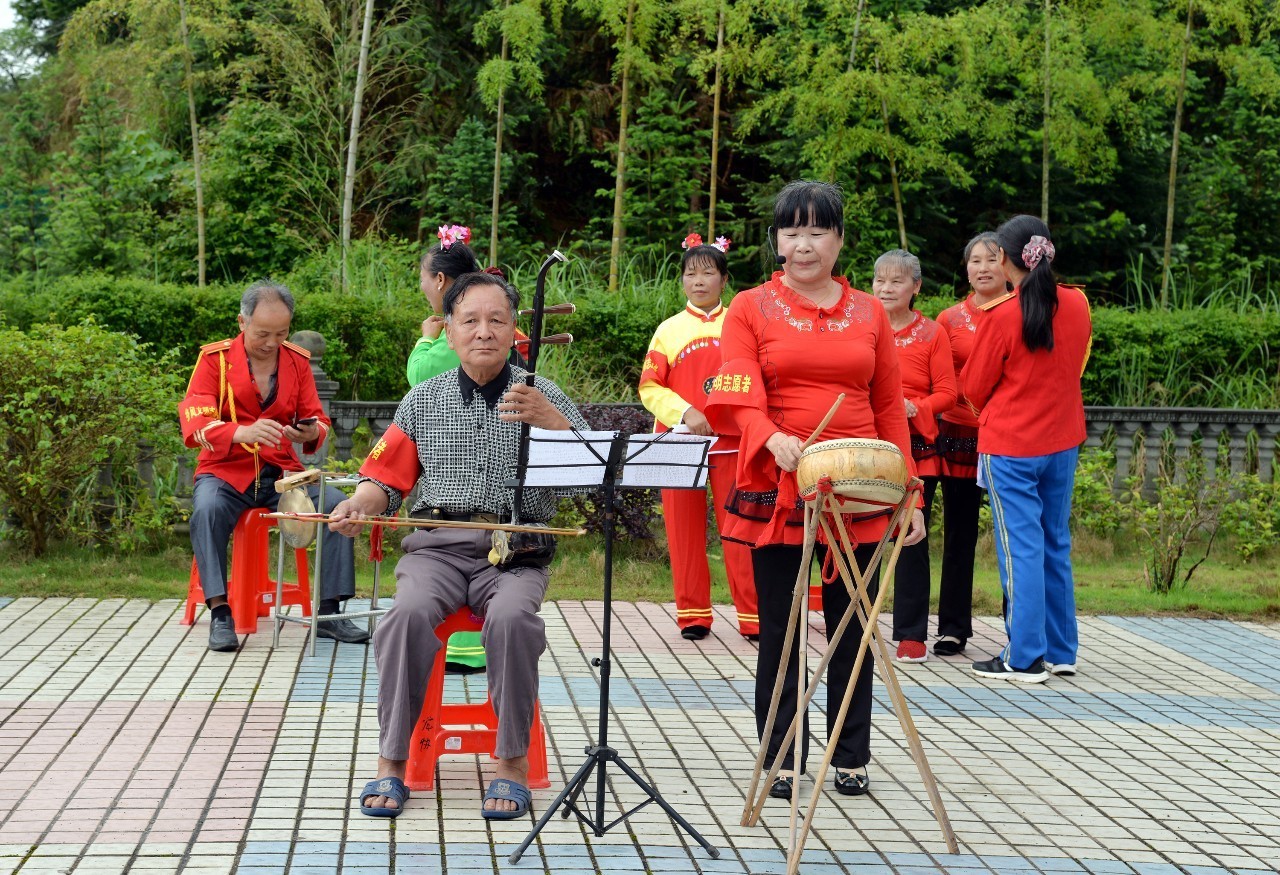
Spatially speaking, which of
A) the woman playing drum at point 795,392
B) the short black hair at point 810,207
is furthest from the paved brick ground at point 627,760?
the short black hair at point 810,207

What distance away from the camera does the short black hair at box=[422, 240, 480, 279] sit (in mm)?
6211

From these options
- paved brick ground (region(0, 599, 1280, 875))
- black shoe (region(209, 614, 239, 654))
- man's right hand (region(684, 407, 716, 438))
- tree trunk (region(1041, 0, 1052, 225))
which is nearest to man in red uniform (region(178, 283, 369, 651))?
black shoe (region(209, 614, 239, 654))

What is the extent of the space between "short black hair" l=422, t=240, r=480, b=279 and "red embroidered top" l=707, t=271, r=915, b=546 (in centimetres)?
181

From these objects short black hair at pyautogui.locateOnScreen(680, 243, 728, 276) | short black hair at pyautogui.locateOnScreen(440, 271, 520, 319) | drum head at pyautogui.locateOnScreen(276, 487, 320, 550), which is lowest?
drum head at pyautogui.locateOnScreen(276, 487, 320, 550)

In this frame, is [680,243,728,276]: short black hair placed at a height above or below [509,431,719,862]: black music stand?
above

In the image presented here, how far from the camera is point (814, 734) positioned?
18.5 feet

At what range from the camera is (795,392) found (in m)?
4.77

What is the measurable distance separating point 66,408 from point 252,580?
215 centimetres

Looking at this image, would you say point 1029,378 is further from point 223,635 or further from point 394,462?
point 223,635

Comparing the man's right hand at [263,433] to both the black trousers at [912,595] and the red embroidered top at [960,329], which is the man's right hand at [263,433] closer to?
the black trousers at [912,595]

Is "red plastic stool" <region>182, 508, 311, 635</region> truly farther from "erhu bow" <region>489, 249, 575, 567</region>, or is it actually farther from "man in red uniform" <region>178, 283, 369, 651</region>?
"erhu bow" <region>489, 249, 575, 567</region>

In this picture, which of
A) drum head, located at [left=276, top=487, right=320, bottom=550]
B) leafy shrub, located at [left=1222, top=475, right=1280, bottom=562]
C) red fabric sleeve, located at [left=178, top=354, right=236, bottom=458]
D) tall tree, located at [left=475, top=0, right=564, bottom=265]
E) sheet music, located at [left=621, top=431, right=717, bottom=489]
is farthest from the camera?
tall tree, located at [left=475, top=0, right=564, bottom=265]

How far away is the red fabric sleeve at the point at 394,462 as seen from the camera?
4871mm

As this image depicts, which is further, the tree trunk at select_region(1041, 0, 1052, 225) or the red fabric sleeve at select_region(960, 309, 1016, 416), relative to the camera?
the tree trunk at select_region(1041, 0, 1052, 225)
